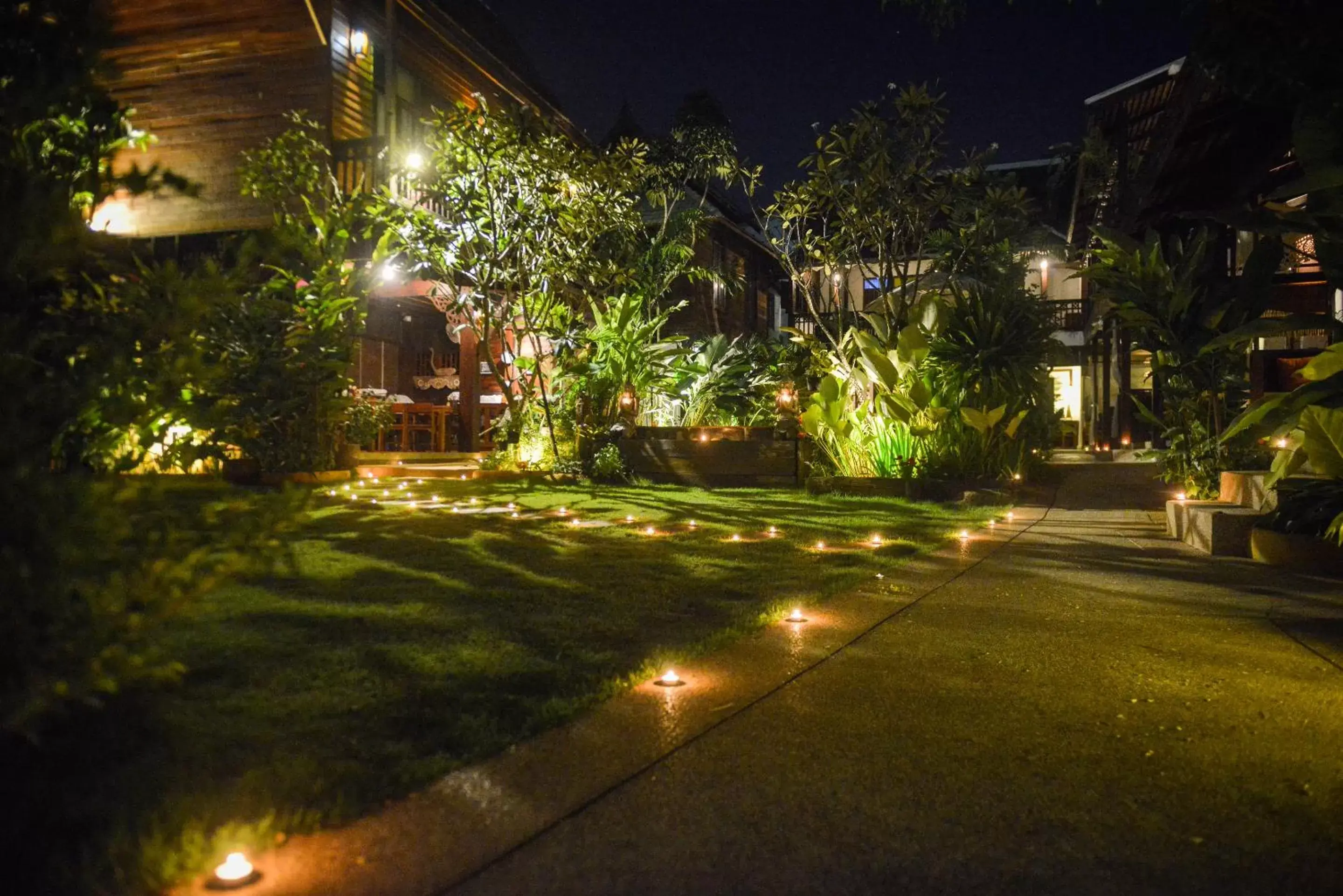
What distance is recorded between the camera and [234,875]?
1.79m

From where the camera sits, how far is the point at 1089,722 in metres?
2.82

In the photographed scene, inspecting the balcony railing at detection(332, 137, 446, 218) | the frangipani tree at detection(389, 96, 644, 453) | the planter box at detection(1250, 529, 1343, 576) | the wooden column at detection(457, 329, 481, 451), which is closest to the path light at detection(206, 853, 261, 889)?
the planter box at detection(1250, 529, 1343, 576)

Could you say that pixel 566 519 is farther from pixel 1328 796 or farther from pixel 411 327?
pixel 411 327

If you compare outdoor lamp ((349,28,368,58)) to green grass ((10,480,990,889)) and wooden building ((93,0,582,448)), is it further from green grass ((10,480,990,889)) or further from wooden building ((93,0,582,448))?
→ green grass ((10,480,990,889))

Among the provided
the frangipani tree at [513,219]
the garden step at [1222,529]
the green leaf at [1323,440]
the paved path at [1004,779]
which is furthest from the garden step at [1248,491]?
the frangipani tree at [513,219]

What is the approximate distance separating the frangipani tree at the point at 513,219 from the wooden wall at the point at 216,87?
398cm

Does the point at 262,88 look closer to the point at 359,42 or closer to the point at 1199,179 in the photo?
the point at 359,42

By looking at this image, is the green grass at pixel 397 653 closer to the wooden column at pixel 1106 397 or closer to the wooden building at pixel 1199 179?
the wooden building at pixel 1199 179

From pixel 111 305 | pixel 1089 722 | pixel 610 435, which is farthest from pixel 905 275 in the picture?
pixel 111 305

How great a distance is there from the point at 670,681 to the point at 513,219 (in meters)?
9.95

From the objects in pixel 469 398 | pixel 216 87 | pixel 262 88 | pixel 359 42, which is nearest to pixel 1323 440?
pixel 469 398

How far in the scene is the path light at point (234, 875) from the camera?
1.78 metres

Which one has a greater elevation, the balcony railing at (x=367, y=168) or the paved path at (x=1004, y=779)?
the balcony railing at (x=367, y=168)

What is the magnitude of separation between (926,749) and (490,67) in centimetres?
1896
